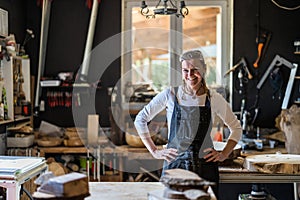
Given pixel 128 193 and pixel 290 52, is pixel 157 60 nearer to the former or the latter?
pixel 290 52

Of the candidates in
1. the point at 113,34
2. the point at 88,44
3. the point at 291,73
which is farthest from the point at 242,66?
the point at 88,44

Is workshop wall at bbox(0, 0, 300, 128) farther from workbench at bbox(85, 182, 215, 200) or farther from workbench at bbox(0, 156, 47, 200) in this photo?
workbench at bbox(85, 182, 215, 200)

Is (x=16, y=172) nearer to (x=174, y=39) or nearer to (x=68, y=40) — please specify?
(x=68, y=40)

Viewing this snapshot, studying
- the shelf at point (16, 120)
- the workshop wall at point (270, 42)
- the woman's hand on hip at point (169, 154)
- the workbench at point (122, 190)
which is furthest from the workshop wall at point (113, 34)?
the workbench at point (122, 190)

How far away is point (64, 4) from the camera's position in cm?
466

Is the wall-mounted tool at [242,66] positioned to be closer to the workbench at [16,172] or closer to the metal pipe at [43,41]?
the metal pipe at [43,41]

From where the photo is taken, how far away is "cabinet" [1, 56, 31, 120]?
3984 mm

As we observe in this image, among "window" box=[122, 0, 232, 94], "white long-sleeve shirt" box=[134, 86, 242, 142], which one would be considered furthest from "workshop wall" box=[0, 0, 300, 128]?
"white long-sleeve shirt" box=[134, 86, 242, 142]

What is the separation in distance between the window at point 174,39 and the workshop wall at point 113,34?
0.12 meters

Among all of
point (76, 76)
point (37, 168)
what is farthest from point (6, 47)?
point (37, 168)

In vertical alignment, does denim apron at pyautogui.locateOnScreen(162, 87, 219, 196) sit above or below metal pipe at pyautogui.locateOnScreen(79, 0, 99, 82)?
below

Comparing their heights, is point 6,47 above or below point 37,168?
above

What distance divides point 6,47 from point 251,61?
2479mm

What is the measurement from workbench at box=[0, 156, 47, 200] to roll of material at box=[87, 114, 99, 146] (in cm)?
152
